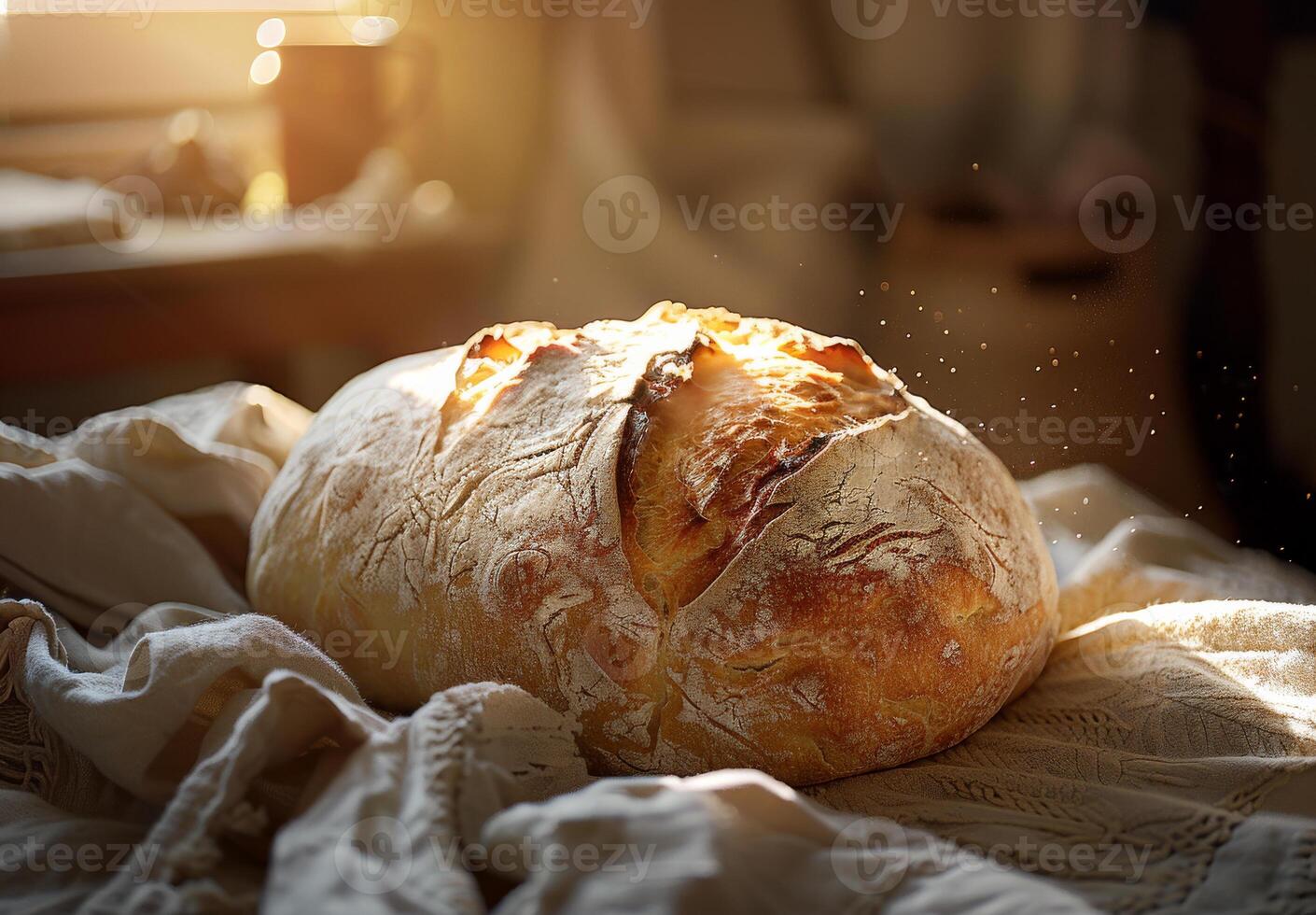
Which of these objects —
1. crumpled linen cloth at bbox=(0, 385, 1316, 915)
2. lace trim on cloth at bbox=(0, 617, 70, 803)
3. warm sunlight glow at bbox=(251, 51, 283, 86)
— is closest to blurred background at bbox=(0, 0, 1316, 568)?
warm sunlight glow at bbox=(251, 51, 283, 86)

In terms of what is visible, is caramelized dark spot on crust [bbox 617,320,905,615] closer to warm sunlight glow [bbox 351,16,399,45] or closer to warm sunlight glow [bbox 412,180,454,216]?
warm sunlight glow [bbox 351,16,399,45]

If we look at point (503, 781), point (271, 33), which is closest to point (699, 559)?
point (503, 781)

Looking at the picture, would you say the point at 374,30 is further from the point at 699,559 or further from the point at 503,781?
the point at 503,781

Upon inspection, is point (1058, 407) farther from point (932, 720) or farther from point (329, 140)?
point (329, 140)

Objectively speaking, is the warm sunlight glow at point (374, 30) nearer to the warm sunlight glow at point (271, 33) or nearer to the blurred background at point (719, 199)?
the blurred background at point (719, 199)

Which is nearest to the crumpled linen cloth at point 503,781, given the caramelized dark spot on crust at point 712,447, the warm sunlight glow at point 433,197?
the caramelized dark spot on crust at point 712,447

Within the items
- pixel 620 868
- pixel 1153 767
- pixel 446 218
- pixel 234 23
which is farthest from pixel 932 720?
pixel 234 23
